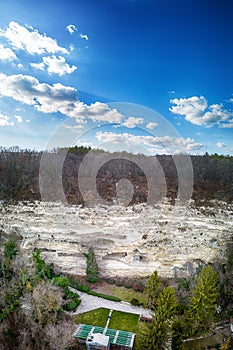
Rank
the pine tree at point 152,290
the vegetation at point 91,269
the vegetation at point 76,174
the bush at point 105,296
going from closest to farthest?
1. the pine tree at point 152,290
2. the bush at point 105,296
3. the vegetation at point 91,269
4. the vegetation at point 76,174

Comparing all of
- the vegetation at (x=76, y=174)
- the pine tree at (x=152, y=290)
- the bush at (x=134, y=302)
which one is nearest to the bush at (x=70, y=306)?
the bush at (x=134, y=302)

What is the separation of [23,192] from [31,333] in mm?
11287

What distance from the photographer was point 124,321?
48.5ft

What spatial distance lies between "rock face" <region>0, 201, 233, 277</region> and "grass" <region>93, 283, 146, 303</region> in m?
1.41

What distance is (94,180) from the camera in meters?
22.5

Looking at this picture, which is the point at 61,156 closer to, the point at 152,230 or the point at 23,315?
the point at 152,230

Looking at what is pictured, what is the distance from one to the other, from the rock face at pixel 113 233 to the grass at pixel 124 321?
4463 millimetres

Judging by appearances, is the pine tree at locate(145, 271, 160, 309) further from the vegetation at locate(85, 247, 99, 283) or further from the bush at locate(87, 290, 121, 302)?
the vegetation at locate(85, 247, 99, 283)

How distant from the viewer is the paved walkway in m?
15.8

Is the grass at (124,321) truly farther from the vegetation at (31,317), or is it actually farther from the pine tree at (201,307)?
the pine tree at (201,307)

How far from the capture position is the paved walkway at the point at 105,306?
1575 centimetres

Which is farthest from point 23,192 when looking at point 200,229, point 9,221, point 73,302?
point 200,229

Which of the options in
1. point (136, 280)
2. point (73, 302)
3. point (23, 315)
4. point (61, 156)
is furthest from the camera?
point (61, 156)

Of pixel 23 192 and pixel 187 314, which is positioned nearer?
pixel 187 314
